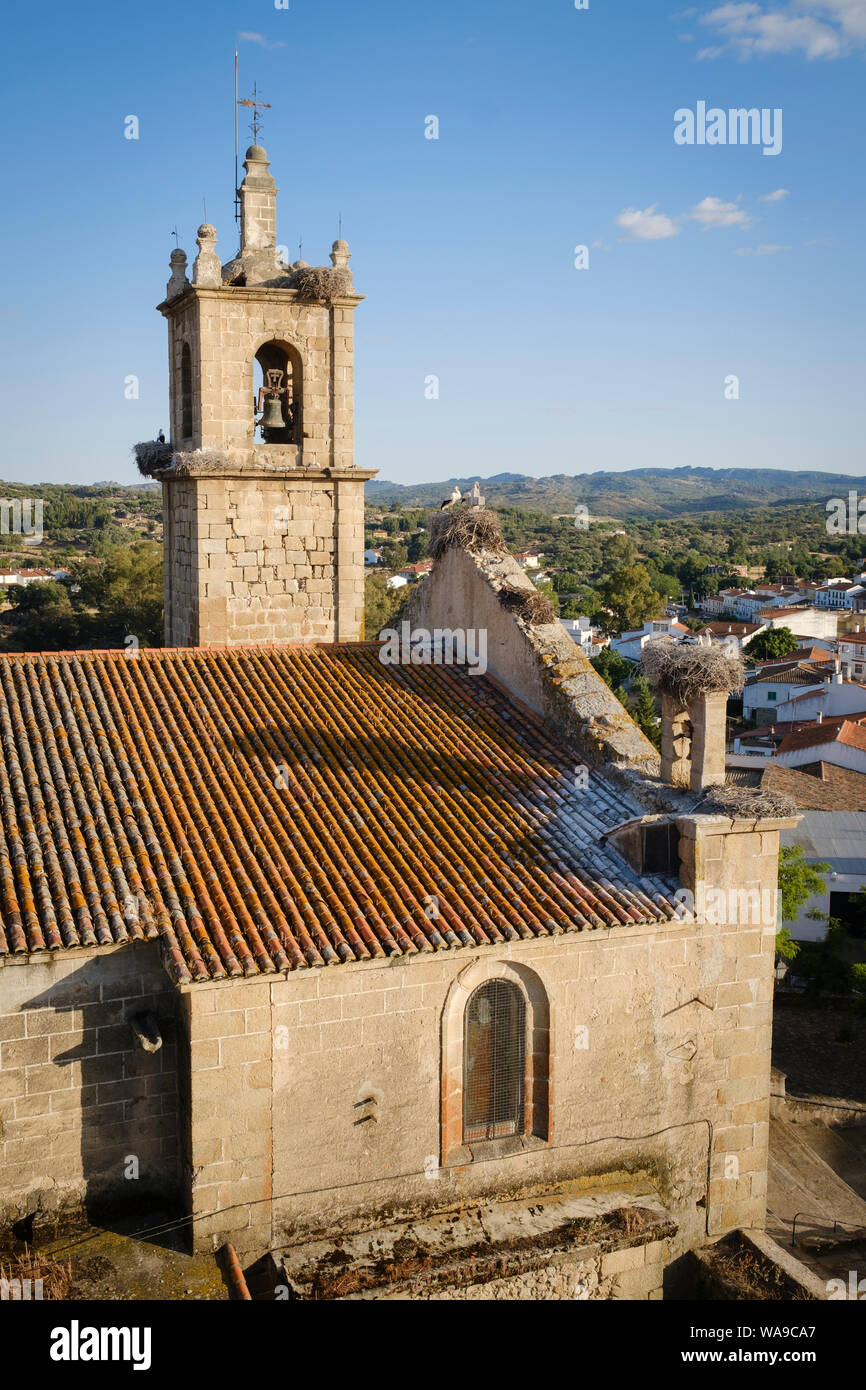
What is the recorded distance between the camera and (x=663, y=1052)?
11.9 metres

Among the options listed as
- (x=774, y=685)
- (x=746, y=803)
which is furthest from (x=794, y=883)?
(x=774, y=685)

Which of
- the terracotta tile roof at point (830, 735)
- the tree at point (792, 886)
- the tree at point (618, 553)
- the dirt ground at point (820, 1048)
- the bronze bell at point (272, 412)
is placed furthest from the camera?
the tree at point (618, 553)

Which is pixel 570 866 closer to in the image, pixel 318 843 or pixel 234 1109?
pixel 318 843

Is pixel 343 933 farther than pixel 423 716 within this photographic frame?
No

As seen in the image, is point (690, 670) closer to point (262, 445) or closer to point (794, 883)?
point (262, 445)

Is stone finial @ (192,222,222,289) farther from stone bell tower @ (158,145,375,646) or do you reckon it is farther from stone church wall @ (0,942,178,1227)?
stone church wall @ (0,942,178,1227)

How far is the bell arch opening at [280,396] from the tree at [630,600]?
233 ft

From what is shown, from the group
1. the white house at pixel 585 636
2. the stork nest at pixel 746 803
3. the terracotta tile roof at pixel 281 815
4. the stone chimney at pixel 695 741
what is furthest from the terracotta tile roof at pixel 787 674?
the terracotta tile roof at pixel 281 815

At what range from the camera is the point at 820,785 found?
34.8 metres

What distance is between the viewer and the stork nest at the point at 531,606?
1467 centimetres

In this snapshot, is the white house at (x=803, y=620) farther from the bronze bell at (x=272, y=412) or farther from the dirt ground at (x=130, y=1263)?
the dirt ground at (x=130, y=1263)

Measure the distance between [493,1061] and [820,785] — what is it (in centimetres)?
2610
